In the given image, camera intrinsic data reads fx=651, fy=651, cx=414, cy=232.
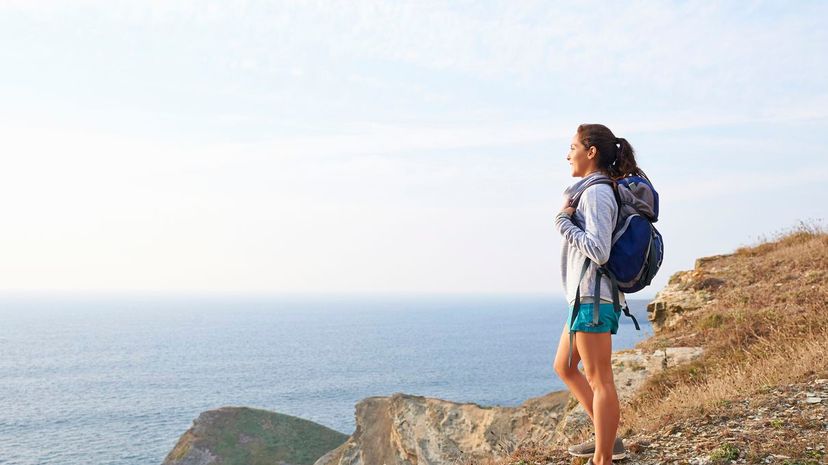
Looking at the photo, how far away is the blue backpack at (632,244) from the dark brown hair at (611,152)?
169 millimetres

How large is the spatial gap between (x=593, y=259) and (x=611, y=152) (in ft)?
3.31

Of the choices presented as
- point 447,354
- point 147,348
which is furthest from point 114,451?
point 147,348

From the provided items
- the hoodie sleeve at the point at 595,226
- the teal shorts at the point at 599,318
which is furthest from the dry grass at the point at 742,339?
the hoodie sleeve at the point at 595,226

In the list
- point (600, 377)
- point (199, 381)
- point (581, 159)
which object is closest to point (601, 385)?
point (600, 377)

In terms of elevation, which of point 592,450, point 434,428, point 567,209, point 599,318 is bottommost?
point 434,428

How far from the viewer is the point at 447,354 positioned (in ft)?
497

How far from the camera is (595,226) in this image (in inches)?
194

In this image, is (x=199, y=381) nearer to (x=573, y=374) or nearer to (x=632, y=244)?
(x=573, y=374)

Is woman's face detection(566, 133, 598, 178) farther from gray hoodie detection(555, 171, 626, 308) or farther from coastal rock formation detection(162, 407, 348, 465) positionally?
coastal rock formation detection(162, 407, 348, 465)

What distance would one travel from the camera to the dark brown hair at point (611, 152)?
532 cm

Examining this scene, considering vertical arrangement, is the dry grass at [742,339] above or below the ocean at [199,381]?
above

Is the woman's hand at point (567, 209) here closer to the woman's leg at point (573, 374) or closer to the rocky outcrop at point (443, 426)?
the woman's leg at point (573, 374)

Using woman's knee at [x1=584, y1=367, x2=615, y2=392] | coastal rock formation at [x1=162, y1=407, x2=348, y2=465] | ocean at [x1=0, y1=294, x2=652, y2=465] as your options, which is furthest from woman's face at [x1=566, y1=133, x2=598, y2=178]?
coastal rock formation at [x1=162, y1=407, x2=348, y2=465]

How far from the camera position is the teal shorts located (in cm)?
506
